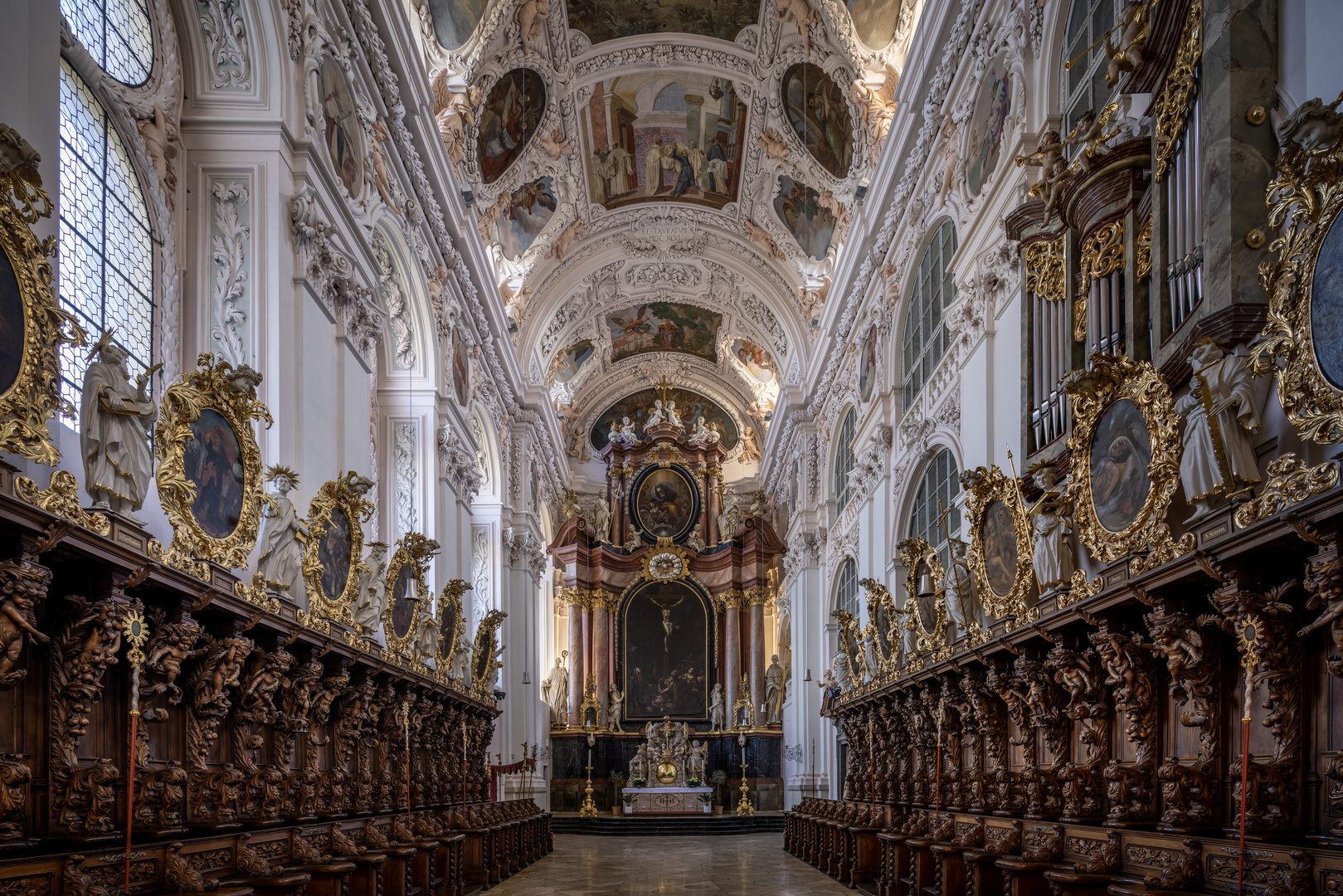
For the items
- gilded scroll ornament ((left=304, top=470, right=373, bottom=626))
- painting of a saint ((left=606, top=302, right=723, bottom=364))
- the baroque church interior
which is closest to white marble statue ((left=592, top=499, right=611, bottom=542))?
painting of a saint ((left=606, top=302, right=723, bottom=364))

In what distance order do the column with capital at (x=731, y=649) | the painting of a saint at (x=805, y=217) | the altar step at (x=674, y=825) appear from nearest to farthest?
the painting of a saint at (x=805, y=217)
the altar step at (x=674, y=825)
the column with capital at (x=731, y=649)

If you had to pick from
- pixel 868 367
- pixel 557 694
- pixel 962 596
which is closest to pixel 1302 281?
pixel 962 596

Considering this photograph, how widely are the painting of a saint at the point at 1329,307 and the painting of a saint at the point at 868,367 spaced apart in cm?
1424

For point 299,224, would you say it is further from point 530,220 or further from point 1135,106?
point 530,220

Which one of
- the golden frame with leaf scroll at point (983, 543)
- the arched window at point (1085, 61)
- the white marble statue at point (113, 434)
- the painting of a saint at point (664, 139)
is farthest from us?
the painting of a saint at point (664, 139)

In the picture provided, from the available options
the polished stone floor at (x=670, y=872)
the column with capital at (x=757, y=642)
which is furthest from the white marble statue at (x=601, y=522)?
the polished stone floor at (x=670, y=872)

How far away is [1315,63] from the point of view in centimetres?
624

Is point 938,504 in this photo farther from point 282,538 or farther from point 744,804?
point 744,804

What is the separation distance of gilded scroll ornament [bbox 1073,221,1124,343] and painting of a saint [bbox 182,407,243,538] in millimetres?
7113

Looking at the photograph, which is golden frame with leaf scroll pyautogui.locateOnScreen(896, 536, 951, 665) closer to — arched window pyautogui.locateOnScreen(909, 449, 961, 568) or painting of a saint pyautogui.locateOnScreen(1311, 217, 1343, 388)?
arched window pyautogui.locateOnScreen(909, 449, 961, 568)

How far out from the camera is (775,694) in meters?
31.5

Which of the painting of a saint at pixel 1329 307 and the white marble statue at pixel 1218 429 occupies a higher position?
the painting of a saint at pixel 1329 307

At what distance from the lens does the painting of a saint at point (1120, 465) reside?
7.33m

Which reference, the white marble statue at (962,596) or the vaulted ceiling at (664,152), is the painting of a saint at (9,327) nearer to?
the white marble statue at (962,596)
